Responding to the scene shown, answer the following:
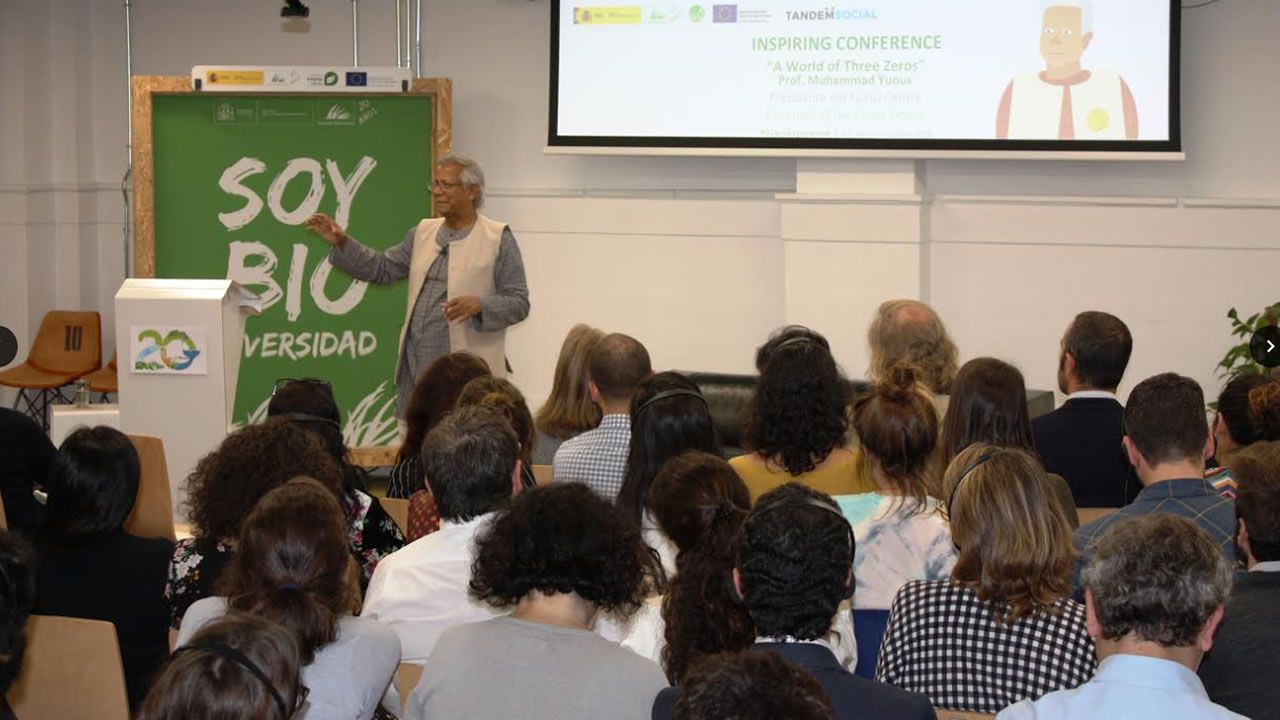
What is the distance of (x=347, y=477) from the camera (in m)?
3.69

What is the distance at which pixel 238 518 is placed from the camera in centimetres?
304

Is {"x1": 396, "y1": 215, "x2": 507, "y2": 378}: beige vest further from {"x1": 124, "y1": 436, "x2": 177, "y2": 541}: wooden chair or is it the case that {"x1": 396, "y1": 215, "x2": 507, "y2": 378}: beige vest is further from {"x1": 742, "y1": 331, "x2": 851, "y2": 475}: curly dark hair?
{"x1": 742, "y1": 331, "x2": 851, "y2": 475}: curly dark hair

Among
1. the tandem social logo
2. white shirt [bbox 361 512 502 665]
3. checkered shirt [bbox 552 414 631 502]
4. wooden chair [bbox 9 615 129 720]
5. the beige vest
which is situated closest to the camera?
wooden chair [bbox 9 615 129 720]

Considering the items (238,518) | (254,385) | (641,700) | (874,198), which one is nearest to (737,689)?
(641,700)

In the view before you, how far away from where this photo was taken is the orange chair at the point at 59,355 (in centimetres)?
803

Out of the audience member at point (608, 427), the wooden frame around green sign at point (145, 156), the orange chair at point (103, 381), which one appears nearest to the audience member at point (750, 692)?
the audience member at point (608, 427)

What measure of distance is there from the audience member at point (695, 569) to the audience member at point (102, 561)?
100cm

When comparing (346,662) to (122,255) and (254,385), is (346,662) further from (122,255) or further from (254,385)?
(122,255)

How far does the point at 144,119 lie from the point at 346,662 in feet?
19.1

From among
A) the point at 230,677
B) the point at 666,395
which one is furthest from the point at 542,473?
the point at 230,677

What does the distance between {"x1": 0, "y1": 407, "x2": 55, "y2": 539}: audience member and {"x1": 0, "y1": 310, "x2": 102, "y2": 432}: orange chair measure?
4.35 m

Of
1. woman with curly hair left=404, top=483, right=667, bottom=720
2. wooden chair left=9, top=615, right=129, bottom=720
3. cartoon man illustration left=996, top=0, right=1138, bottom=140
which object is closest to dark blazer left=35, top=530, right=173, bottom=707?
wooden chair left=9, top=615, right=129, bottom=720

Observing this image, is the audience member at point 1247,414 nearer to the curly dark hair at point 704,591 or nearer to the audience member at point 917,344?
the audience member at point 917,344

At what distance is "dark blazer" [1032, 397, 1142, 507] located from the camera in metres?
4.04
